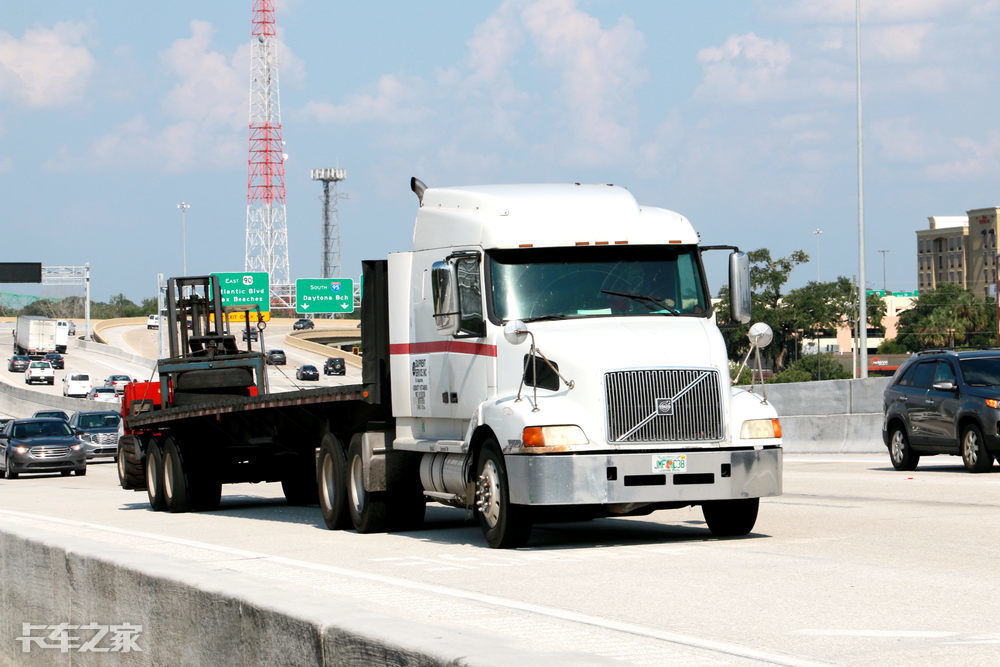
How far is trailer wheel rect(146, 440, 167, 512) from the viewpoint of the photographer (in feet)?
70.7

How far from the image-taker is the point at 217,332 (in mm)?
25281

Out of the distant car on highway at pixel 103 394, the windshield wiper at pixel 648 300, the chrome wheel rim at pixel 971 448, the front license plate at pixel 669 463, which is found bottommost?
the chrome wheel rim at pixel 971 448

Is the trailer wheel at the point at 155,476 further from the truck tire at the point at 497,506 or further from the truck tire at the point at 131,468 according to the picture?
the truck tire at the point at 497,506

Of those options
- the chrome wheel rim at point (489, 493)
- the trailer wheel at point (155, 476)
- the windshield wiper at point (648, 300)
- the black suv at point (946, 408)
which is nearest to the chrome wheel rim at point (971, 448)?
the black suv at point (946, 408)

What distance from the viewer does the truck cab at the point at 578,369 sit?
41.0 feet

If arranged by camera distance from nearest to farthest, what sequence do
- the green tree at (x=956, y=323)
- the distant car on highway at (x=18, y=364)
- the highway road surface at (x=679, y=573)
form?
the highway road surface at (x=679, y=573) → the distant car on highway at (x=18, y=364) → the green tree at (x=956, y=323)

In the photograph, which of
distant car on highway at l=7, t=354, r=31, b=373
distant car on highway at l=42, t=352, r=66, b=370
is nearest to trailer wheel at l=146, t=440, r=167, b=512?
distant car on highway at l=42, t=352, r=66, b=370

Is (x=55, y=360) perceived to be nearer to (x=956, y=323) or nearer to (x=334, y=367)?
(x=334, y=367)

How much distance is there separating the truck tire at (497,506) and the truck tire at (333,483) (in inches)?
119

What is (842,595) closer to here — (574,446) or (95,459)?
(574,446)

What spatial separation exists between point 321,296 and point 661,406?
79.4m

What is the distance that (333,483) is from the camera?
16.2 metres

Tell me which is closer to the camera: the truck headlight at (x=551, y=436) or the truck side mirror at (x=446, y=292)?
the truck headlight at (x=551, y=436)

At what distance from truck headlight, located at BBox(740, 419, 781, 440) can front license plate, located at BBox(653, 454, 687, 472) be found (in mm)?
642
